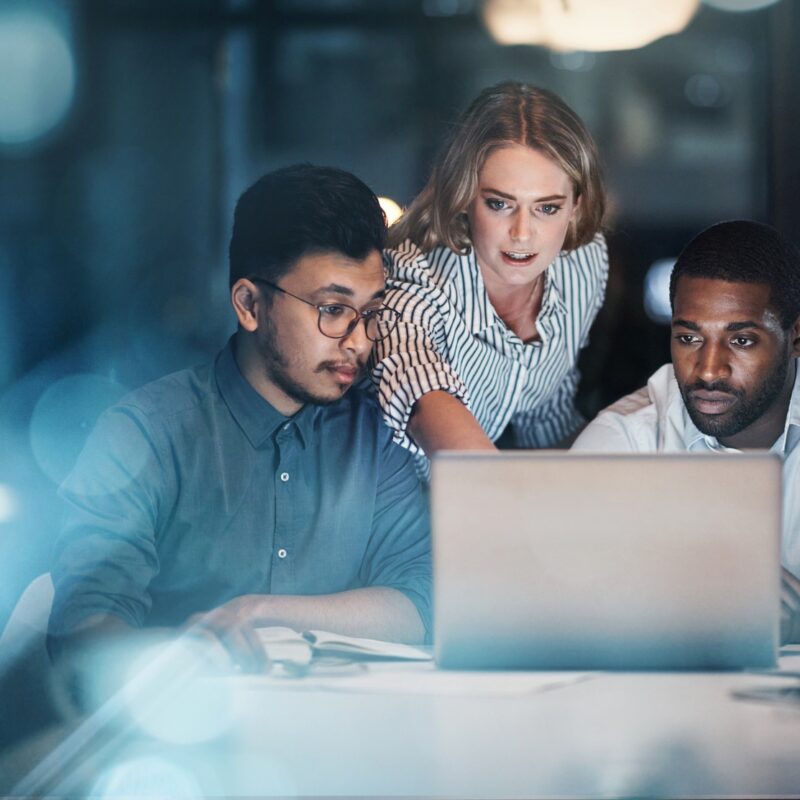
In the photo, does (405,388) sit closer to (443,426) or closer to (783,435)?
(443,426)

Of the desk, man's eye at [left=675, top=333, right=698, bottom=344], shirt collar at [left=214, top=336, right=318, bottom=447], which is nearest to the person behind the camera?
the desk

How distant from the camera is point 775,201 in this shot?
3281 millimetres

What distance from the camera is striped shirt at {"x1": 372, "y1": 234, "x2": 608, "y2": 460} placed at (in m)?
2.15

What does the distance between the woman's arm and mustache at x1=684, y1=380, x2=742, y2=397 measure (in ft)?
1.43

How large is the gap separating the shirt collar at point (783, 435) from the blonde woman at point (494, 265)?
0.38 metres

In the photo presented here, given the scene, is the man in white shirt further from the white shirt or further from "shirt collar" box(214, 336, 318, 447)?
"shirt collar" box(214, 336, 318, 447)

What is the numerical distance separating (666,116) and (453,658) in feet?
15.5

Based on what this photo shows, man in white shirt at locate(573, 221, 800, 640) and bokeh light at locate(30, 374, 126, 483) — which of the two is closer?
man in white shirt at locate(573, 221, 800, 640)

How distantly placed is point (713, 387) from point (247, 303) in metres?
0.96

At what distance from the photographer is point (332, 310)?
6.66 feet

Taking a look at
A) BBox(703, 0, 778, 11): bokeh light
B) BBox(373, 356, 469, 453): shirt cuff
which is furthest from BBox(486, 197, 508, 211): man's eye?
A: BBox(703, 0, 778, 11): bokeh light

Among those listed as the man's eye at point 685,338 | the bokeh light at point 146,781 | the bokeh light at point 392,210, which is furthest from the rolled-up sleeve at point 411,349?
the bokeh light at point 146,781

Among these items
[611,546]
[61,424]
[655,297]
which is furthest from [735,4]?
[611,546]

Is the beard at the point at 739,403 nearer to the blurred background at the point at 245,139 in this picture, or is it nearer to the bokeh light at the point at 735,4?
the blurred background at the point at 245,139
